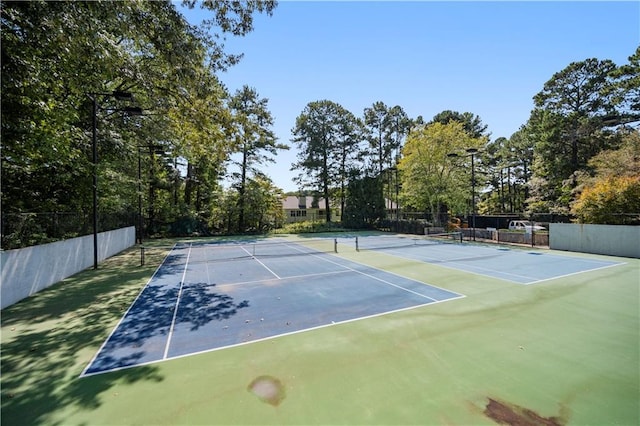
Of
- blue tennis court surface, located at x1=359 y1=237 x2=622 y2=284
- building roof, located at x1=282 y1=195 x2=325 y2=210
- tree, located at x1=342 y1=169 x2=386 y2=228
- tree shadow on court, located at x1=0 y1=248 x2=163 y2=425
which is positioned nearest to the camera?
tree shadow on court, located at x1=0 y1=248 x2=163 y2=425

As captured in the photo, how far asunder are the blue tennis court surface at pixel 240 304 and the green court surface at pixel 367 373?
371mm

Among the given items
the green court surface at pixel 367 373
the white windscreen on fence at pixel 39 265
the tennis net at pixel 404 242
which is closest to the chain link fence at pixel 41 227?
the white windscreen on fence at pixel 39 265

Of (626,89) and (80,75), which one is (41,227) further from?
(626,89)

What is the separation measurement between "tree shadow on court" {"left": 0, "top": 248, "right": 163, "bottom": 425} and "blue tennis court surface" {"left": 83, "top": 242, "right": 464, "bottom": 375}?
0.32m

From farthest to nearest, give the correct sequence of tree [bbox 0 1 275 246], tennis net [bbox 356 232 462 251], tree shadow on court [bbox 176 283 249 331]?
tennis net [bbox 356 232 462 251] < tree shadow on court [bbox 176 283 249 331] < tree [bbox 0 1 275 246]

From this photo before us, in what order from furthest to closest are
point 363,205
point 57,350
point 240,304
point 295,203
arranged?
point 295,203 < point 363,205 < point 240,304 < point 57,350

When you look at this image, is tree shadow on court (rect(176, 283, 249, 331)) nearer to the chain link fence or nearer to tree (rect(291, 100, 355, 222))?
the chain link fence

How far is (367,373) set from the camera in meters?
4.35

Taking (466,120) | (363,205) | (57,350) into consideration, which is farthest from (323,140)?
(57,350)

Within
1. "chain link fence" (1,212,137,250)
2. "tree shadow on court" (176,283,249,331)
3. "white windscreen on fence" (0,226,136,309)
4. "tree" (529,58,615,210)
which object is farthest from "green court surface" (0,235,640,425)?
"tree" (529,58,615,210)

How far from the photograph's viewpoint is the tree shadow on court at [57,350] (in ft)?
12.1

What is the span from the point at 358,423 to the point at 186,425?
6.67 feet

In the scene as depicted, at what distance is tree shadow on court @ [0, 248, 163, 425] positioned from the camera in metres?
3.68

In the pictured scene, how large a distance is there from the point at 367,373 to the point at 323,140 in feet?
117
